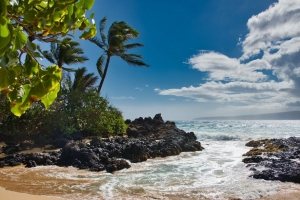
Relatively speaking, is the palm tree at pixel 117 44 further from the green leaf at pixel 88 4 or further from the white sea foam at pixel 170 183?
the green leaf at pixel 88 4

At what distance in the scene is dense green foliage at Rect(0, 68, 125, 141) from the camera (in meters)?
12.6

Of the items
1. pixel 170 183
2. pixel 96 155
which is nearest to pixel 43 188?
Answer: pixel 170 183

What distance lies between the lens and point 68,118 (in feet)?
45.0

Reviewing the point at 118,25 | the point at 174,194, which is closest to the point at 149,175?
the point at 174,194

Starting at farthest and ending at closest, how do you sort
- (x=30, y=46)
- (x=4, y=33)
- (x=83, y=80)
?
(x=83, y=80), (x=30, y=46), (x=4, y=33)

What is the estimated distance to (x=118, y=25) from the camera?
757 inches

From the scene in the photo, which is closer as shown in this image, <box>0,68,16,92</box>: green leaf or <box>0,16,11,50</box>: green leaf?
<box>0,16,11,50</box>: green leaf

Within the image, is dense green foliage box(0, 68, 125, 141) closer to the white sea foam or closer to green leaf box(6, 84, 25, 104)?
the white sea foam

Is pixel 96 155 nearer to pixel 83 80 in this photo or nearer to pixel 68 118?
pixel 68 118

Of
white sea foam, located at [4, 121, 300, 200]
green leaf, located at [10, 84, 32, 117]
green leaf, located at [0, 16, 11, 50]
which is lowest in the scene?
white sea foam, located at [4, 121, 300, 200]

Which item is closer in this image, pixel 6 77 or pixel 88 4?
pixel 6 77

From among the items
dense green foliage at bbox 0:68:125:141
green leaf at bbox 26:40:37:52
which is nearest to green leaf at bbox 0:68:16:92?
green leaf at bbox 26:40:37:52

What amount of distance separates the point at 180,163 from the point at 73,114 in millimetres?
7384

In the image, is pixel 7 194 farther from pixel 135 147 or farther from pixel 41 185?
pixel 135 147
